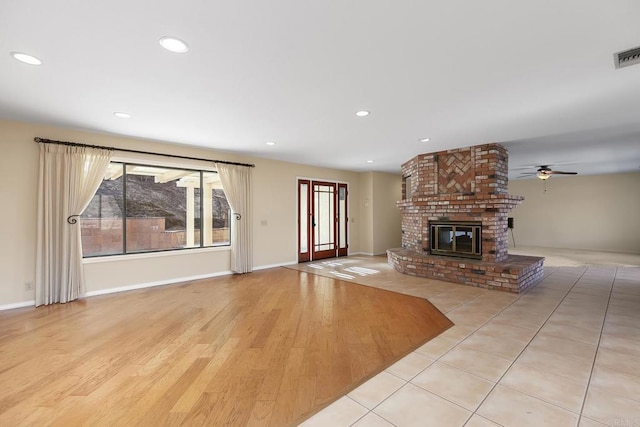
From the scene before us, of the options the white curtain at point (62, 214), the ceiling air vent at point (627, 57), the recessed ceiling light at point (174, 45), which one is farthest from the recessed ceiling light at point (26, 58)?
the ceiling air vent at point (627, 57)

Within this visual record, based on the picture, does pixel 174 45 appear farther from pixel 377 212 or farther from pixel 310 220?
pixel 377 212

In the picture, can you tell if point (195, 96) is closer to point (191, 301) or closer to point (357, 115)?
point (357, 115)

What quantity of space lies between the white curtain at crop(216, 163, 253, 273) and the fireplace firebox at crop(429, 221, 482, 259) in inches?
151

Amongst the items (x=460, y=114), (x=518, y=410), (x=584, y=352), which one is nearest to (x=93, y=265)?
(x=518, y=410)

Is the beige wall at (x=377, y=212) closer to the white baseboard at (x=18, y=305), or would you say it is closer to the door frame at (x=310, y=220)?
the door frame at (x=310, y=220)

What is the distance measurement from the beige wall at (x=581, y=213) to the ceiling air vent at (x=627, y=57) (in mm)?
8856

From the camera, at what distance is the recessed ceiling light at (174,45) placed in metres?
1.98

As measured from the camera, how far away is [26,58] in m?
2.23

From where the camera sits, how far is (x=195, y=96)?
2.96 m

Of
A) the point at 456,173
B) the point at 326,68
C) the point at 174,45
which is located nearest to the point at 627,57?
the point at 326,68

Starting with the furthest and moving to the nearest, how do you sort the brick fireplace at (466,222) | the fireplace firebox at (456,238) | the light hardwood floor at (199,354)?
the fireplace firebox at (456,238), the brick fireplace at (466,222), the light hardwood floor at (199,354)

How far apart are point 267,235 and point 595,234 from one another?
1010cm

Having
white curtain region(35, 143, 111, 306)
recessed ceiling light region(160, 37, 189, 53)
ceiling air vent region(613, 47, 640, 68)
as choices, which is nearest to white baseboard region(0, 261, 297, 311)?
white curtain region(35, 143, 111, 306)

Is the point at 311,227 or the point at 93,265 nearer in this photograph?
the point at 93,265
